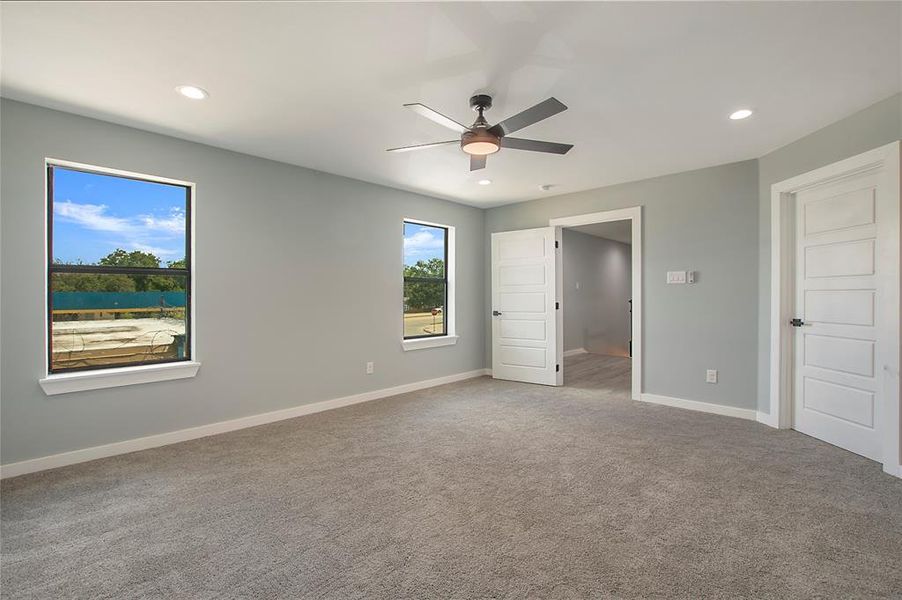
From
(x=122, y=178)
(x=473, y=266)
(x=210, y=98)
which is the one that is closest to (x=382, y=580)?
(x=210, y=98)

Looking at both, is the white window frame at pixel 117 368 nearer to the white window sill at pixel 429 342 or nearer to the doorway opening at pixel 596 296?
the white window sill at pixel 429 342

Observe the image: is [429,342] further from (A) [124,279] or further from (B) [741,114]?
(B) [741,114]

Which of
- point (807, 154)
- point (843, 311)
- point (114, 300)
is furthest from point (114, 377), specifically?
point (807, 154)

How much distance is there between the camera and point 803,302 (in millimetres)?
3732

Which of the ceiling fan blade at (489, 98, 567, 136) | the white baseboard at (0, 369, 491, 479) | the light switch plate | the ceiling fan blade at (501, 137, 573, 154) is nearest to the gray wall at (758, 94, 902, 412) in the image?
the light switch plate

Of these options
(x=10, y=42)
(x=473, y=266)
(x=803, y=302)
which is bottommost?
(x=803, y=302)

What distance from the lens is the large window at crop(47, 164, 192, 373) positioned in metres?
3.10

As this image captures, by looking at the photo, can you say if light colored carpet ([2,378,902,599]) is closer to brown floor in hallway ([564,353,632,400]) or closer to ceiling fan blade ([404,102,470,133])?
brown floor in hallway ([564,353,632,400])

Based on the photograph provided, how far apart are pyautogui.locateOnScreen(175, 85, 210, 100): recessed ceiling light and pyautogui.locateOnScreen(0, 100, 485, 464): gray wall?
3.04ft

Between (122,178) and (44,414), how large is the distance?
72.3 inches

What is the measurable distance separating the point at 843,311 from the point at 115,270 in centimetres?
576

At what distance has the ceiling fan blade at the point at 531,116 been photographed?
2278 mm

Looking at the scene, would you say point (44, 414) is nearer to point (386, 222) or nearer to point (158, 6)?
point (158, 6)

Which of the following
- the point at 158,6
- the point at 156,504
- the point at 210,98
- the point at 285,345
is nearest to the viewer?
the point at 158,6
